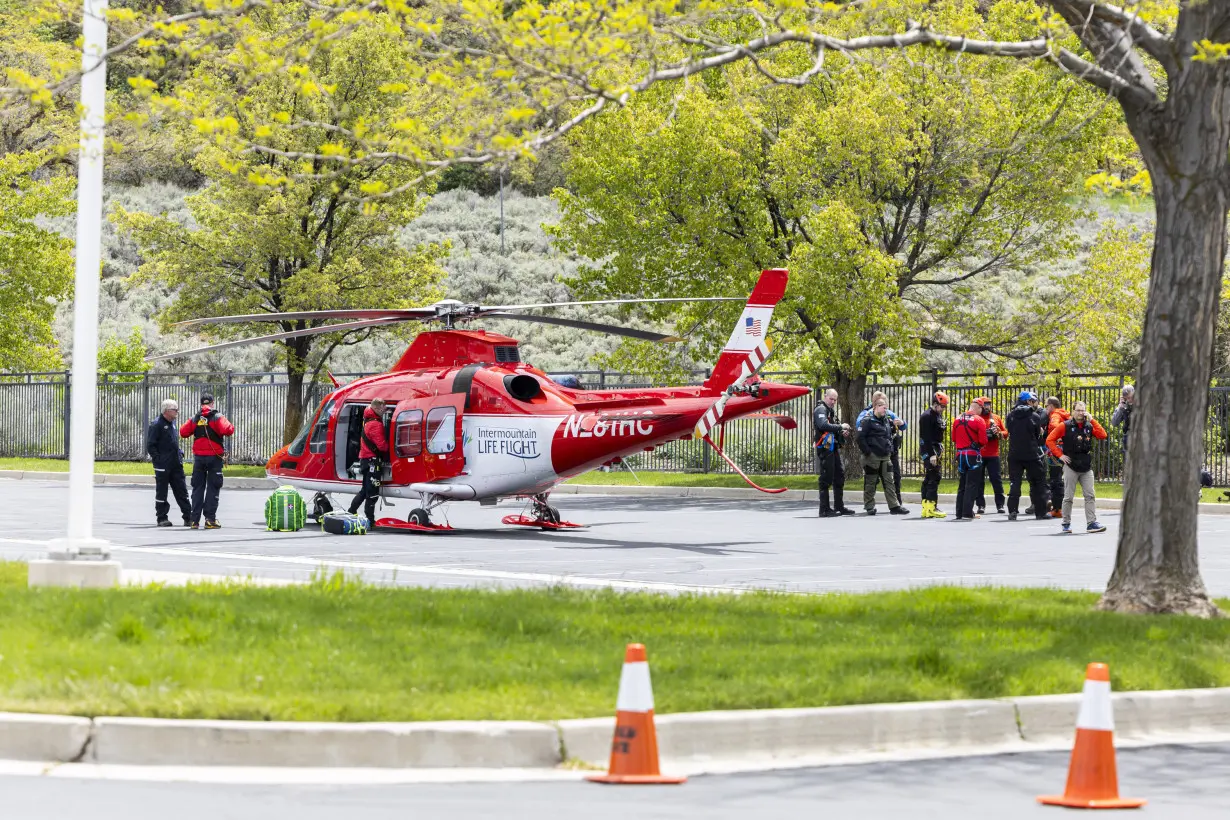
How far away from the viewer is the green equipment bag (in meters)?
22.0

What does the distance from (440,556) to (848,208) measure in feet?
49.2

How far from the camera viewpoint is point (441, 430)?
2186cm

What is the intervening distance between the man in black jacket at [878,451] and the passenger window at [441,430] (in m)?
7.26

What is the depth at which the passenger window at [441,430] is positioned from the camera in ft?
71.5

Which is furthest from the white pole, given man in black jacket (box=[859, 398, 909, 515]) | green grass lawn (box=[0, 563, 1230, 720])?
man in black jacket (box=[859, 398, 909, 515])

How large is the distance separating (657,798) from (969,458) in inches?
743

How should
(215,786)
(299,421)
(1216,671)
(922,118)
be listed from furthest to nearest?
(299,421), (922,118), (1216,671), (215,786)

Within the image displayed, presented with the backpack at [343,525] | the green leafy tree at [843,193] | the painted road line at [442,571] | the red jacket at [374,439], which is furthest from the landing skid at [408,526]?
the green leafy tree at [843,193]

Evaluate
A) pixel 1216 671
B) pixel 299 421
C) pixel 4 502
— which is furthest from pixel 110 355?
pixel 1216 671

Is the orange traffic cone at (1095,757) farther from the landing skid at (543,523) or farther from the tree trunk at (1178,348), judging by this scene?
the landing skid at (543,523)

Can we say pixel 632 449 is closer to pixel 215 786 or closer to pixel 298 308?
pixel 215 786

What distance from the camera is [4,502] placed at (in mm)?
28984

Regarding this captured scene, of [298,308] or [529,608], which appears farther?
[298,308]

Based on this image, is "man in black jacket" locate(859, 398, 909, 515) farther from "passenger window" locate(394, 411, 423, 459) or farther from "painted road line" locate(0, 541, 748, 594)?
"painted road line" locate(0, 541, 748, 594)
